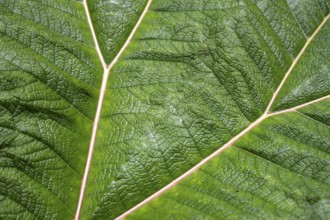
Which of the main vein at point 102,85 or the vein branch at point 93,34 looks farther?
the vein branch at point 93,34

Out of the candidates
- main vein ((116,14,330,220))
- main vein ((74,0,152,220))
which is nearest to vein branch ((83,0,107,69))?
main vein ((74,0,152,220))

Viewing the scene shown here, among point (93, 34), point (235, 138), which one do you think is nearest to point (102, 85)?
point (93, 34)

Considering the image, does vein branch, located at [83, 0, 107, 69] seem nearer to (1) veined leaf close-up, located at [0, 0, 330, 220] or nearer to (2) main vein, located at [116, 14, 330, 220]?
(1) veined leaf close-up, located at [0, 0, 330, 220]

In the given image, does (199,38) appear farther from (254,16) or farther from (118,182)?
(118,182)

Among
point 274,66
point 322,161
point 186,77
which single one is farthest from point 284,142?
point 186,77

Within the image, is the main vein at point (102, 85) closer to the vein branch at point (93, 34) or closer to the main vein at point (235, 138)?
the vein branch at point (93, 34)

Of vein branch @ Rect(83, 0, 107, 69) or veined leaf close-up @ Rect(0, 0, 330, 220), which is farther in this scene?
vein branch @ Rect(83, 0, 107, 69)

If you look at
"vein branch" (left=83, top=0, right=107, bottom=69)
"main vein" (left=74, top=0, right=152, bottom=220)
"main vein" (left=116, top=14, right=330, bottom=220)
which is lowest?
"main vein" (left=116, top=14, right=330, bottom=220)

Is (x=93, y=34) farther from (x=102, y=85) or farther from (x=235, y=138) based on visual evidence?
(x=235, y=138)

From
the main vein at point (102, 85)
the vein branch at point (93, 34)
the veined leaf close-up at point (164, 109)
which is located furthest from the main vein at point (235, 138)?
the vein branch at point (93, 34)
